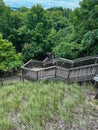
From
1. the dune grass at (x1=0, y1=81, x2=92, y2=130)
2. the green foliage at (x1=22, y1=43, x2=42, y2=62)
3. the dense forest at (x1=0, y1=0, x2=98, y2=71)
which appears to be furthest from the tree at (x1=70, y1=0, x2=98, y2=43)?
the green foliage at (x1=22, y1=43, x2=42, y2=62)

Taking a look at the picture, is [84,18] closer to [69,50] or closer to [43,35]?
[69,50]

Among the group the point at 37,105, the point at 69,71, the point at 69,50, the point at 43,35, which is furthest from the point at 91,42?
the point at 43,35

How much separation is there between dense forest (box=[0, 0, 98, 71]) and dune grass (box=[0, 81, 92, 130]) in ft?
10.4

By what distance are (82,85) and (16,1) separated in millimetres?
27154

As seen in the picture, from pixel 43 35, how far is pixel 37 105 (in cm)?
1137

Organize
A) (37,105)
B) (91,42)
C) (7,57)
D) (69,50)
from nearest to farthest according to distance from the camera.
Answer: (37,105) → (91,42) → (69,50) → (7,57)

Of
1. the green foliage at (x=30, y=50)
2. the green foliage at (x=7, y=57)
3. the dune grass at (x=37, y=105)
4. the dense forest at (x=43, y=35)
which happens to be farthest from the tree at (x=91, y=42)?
the green foliage at (x=30, y=50)

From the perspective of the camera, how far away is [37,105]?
6.94 metres

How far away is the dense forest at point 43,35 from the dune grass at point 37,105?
3.16 m

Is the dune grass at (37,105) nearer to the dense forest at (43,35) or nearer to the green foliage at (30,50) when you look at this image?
the dense forest at (43,35)

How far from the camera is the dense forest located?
10.8 meters

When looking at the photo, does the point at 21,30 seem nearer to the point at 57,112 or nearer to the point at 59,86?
the point at 59,86

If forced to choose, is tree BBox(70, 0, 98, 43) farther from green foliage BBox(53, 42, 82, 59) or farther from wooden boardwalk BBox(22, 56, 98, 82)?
wooden boardwalk BBox(22, 56, 98, 82)

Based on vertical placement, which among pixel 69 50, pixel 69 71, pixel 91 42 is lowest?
pixel 69 71
